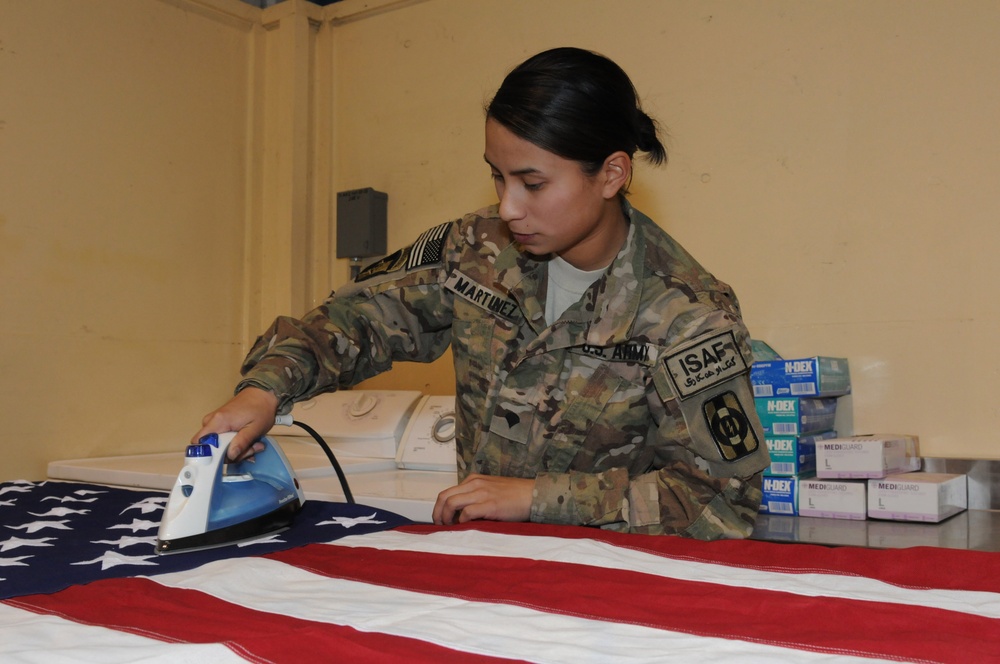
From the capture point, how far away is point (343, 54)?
122 inches

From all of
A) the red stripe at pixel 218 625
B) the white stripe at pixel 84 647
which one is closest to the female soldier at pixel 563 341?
the red stripe at pixel 218 625

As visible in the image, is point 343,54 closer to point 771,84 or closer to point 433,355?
point 771,84

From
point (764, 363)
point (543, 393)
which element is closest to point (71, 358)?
point (543, 393)

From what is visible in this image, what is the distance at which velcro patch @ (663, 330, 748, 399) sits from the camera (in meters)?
1.35

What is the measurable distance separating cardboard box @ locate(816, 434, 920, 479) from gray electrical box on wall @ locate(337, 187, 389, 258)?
1614mm

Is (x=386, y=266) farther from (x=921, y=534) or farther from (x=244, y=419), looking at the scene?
(x=921, y=534)

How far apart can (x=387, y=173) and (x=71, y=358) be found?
1.13 m

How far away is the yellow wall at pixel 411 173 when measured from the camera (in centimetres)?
199

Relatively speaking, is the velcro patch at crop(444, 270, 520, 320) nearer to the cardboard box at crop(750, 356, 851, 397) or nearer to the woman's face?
the woman's face

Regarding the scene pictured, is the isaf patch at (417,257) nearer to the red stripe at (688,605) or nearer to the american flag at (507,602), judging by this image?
the american flag at (507,602)

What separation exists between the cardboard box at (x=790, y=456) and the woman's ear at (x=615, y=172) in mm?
702

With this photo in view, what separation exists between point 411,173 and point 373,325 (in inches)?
54.1

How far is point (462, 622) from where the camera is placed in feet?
2.54

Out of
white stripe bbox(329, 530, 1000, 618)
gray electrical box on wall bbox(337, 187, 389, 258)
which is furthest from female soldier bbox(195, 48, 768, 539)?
gray electrical box on wall bbox(337, 187, 389, 258)
